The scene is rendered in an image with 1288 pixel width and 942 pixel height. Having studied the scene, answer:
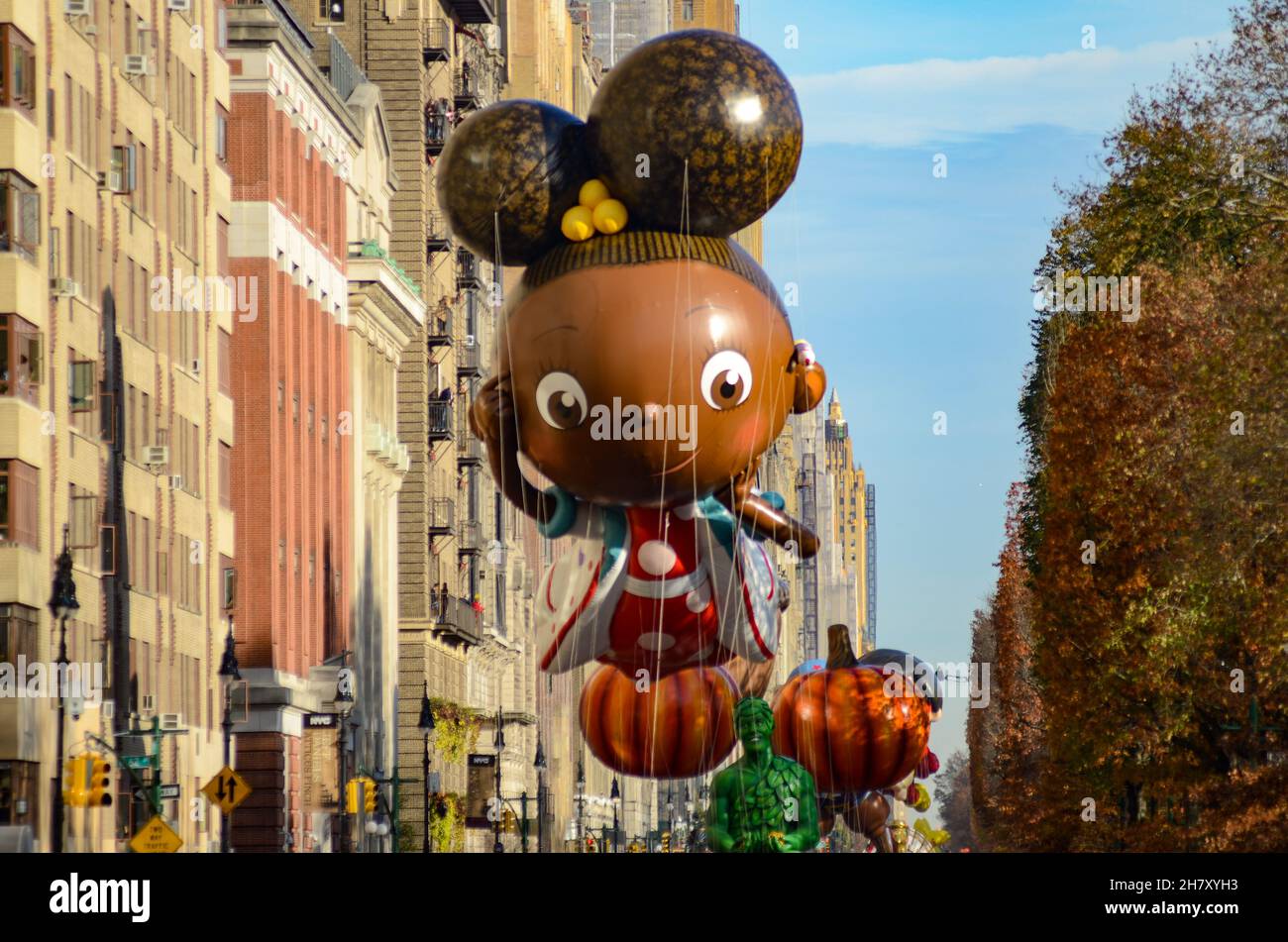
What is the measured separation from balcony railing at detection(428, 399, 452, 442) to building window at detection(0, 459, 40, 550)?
42.2 metres

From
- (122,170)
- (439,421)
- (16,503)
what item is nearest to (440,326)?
(439,421)

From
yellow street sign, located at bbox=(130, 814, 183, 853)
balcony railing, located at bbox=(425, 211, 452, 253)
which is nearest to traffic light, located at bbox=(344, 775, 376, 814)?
yellow street sign, located at bbox=(130, 814, 183, 853)

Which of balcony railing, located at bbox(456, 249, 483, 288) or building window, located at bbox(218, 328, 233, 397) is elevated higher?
balcony railing, located at bbox(456, 249, 483, 288)

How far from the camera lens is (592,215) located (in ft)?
78.2

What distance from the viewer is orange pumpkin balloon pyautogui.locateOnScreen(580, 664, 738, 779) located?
2502 centimetres

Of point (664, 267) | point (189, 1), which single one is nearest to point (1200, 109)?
point (664, 267)

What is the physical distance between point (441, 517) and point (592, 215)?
58.6 metres

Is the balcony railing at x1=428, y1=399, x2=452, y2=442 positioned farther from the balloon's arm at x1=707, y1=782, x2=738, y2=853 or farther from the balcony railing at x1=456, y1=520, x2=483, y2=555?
the balloon's arm at x1=707, y1=782, x2=738, y2=853

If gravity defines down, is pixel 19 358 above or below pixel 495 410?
above

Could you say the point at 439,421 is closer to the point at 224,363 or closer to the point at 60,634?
the point at 224,363

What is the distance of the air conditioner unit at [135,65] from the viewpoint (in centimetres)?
4659

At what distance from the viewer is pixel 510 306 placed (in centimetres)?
2414

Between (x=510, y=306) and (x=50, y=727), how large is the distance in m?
18.1

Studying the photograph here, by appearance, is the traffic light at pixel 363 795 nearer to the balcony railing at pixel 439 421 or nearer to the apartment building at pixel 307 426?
the apartment building at pixel 307 426
